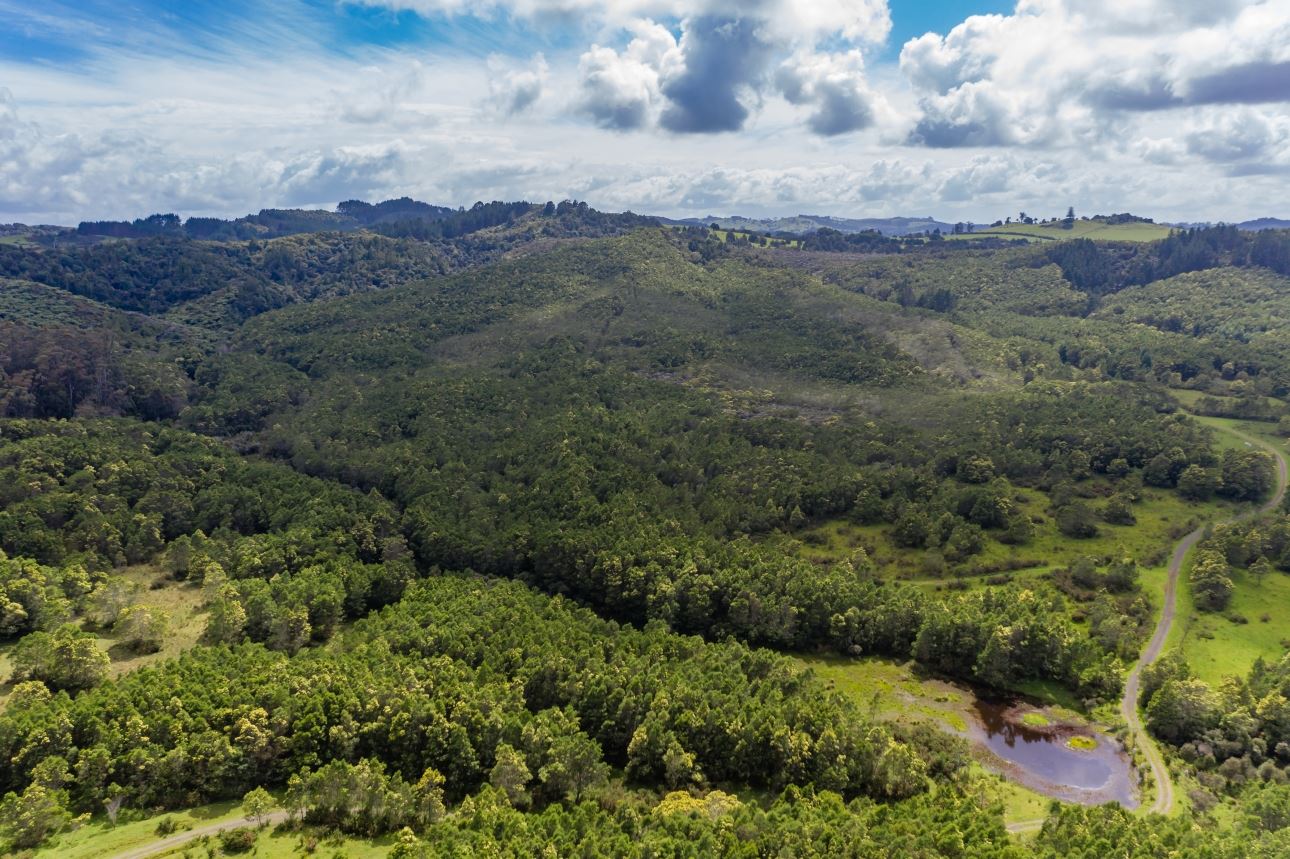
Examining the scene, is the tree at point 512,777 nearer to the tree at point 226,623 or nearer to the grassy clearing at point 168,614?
the tree at point 226,623

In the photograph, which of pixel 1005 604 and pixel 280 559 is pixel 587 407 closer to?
pixel 280 559

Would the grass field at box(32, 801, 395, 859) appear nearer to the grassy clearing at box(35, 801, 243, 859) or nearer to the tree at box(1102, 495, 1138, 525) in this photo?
the grassy clearing at box(35, 801, 243, 859)

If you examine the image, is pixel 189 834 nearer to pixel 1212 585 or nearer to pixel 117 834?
pixel 117 834

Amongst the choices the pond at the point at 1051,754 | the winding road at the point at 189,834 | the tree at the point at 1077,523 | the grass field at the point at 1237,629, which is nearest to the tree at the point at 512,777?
the winding road at the point at 189,834

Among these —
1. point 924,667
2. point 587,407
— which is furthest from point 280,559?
point 924,667

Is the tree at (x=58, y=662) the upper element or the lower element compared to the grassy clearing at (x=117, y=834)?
upper

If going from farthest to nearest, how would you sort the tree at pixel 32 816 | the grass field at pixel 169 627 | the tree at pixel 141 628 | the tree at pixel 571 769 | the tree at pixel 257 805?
the tree at pixel 141 628 < the grass field at pixel 169 627 < the tree at pixel 571 769 < the tree at pixel 257 805 < the tree at pixel 32 816

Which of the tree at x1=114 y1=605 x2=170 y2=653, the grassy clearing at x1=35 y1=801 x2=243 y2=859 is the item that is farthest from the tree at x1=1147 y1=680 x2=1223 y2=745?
the tree at x1=114 y1=605 x2=170 y2=653
